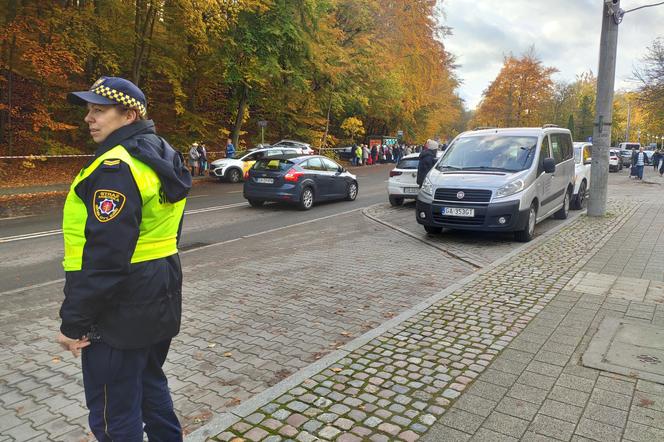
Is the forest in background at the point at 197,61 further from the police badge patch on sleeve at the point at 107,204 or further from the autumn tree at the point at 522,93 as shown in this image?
the autumn tree at the point at 522,93

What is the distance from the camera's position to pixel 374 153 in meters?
42.1

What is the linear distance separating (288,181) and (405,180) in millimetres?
3490

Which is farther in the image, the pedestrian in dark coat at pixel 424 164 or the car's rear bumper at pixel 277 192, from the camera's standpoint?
the car's rear bumper at pixel 277 192

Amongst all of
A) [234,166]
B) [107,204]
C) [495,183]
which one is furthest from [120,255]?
[234,166]

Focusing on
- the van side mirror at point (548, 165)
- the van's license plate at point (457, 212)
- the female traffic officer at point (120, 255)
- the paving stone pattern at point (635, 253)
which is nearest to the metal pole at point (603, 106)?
the paving stone pattern at point (635, 253)

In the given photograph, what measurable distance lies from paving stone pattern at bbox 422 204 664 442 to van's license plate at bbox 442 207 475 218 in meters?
4.22

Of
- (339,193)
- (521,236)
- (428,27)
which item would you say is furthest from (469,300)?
(428,27)

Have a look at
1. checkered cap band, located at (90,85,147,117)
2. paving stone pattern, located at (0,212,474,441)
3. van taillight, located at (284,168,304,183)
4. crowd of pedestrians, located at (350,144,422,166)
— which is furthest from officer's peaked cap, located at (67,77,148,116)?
crowd of pedestrians, located at (350,144,422,166)

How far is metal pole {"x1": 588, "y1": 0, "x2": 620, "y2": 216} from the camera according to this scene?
12109mm

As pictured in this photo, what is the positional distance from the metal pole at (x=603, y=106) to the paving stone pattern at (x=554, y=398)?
8.00m

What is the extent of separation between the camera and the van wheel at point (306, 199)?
14.5 meters

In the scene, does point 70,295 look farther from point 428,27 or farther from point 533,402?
point 428,27

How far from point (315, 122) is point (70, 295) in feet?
117

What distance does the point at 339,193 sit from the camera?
16.4 meters
